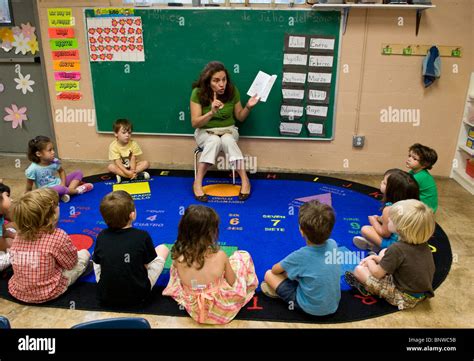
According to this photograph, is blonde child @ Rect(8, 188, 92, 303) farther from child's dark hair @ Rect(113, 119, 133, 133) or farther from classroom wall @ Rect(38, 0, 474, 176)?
classroom wall @ Rect(38, 0, 474, 176)

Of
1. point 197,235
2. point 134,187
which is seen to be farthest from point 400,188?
point 134,187

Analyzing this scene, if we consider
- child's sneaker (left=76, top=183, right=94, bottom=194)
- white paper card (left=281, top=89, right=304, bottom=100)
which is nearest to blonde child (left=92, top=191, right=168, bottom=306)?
child's sneaker (left=76, top=183, right=94, bottom=194)

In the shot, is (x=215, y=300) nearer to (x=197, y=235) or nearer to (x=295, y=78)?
(x=197, y=235)

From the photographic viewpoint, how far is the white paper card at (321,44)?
12.1 feet

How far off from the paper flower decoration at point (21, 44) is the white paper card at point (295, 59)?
256cm

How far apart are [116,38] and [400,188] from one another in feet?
9.60

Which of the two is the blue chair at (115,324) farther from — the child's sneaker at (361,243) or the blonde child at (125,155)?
the blonde child at (125,155)

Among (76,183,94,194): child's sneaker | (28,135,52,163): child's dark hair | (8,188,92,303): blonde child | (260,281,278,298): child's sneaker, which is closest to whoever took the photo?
(8,188,92,303): blonde child

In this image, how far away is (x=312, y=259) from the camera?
1.94 m

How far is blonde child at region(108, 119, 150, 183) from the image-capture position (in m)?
3.82

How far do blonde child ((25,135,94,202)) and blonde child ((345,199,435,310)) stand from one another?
2446mm

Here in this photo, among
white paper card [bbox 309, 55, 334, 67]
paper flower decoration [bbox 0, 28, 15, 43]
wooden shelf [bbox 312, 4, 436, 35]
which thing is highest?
wooden shelf [bbox 312, 4, 436, 35]
